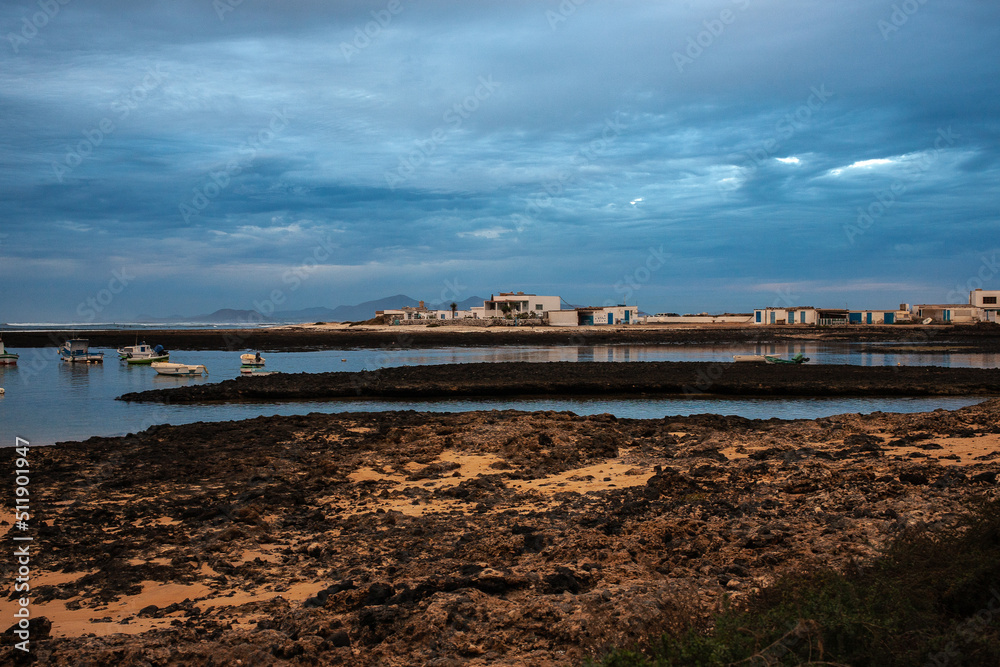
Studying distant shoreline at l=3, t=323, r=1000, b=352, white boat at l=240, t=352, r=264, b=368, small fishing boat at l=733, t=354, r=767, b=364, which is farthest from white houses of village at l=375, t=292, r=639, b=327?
white boat at l=240, t=352, r=264, b=368

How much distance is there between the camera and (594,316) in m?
110

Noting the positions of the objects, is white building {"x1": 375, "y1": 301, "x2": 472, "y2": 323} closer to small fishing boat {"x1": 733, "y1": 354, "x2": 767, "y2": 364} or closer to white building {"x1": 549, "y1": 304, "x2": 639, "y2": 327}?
white building {"x1": 549, "y1": 304, "x2": 639, "y2": 327}

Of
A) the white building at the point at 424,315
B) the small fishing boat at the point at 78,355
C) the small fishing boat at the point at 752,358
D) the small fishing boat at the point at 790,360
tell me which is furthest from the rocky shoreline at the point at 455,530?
the white building at the point at 424,315

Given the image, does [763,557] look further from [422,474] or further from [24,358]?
[24,358]

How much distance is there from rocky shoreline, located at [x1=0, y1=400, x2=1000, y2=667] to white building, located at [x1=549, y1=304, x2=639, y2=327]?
90.9 meters

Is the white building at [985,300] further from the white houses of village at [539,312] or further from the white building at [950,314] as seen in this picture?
the white houses of village at [539,312]

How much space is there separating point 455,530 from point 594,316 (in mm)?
103352

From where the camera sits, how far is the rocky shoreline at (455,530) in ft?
17.6

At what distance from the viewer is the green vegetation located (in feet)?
12.2

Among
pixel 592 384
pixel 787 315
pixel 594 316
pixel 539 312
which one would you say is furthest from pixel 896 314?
pixel 592 384

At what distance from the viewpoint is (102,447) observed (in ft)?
48.8

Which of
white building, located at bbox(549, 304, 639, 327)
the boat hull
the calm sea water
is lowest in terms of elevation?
the calm sea water

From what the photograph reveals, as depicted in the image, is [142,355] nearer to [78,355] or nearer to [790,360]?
[78,355]

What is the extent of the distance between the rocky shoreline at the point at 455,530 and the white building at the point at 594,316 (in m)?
90.9
